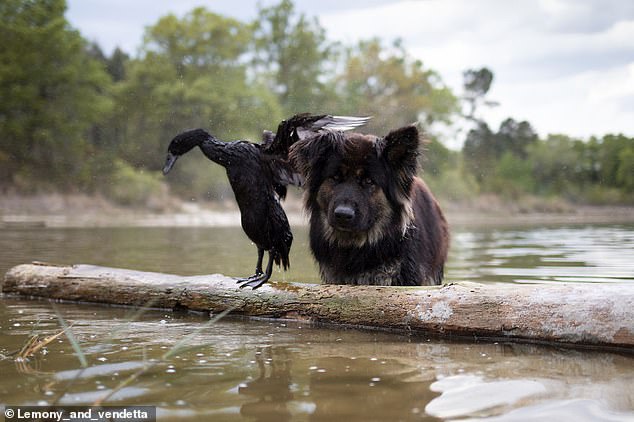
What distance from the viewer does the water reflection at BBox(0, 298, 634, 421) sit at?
9.86ft

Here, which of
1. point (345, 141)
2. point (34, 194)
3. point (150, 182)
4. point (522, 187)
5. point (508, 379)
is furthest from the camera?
point (522, 187)

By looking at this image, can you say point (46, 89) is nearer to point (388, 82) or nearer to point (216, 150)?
point (388, 82)

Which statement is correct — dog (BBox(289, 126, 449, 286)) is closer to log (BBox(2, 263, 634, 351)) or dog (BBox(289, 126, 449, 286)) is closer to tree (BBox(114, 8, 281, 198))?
log (BBox(2, 263, 634, 351))

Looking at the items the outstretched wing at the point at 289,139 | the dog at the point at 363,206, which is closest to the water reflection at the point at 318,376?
the dog at the point at 363,206

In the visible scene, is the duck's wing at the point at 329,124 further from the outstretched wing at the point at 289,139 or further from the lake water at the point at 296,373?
the lake water at the point at 296,373

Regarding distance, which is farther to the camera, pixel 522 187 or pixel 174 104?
pixel 522 187

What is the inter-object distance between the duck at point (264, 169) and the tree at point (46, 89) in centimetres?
3427

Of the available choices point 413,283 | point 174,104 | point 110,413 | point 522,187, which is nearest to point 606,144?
point 522,187

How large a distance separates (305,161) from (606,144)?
155ft

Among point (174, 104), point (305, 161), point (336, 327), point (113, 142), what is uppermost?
point (174, 104)

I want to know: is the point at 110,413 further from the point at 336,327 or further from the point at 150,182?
the point at 150,182

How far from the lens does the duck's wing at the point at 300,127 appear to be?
5418 mm

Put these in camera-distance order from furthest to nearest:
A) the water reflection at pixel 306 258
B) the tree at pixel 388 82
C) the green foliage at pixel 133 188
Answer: the tree at pixel 388 82, the green foliage at pixel 133 188, the water reflection at pixel 306 258

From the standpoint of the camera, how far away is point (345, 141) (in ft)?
18.2
